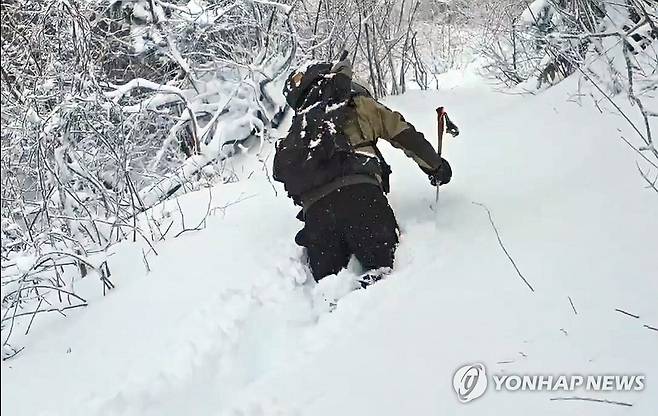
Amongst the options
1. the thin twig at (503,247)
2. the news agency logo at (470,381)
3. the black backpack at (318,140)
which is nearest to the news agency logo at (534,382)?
the news agency logo at (470,381)

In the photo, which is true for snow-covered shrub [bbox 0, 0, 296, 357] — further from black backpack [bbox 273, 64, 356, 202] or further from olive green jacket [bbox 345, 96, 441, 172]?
olive green jacket [bbox 345, 96, 441, 172]

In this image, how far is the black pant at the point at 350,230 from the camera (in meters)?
3.49

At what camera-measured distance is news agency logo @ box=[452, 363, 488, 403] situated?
1.99 metres

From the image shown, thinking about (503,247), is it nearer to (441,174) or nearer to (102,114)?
(441,174)

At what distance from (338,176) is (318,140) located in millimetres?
235

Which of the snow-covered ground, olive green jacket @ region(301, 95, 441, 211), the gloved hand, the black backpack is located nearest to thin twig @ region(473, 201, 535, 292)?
the snow-covered ground

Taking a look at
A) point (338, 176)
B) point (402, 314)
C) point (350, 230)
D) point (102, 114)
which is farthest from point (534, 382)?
point (102, 114)

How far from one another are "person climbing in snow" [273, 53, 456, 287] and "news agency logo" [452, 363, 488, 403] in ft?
4.17

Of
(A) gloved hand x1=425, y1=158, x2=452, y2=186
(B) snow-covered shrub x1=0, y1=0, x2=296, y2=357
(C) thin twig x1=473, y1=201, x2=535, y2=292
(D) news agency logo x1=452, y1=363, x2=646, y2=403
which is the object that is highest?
(B) snow-covered shrub x1=0, y1=0, x2=296, y2=357

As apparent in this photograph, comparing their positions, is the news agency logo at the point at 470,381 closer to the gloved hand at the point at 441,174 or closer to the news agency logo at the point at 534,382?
the news agency logo at the point at 534,382

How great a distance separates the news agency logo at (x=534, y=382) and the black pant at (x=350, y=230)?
1404 mm

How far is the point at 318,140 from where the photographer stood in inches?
140

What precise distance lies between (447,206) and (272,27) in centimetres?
556

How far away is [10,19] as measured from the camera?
4.70m
